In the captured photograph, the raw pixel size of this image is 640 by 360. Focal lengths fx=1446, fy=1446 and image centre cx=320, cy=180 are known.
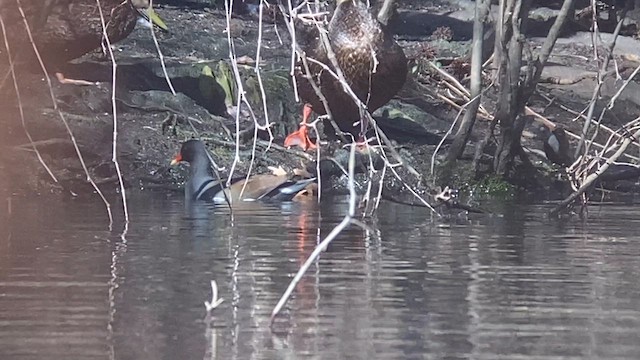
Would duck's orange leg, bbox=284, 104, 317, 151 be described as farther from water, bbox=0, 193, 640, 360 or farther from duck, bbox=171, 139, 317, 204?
water, bbox=0, 193, 640, 360

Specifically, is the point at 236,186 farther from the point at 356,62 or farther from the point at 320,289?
the point at 320,289

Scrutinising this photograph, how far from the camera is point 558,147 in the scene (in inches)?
532

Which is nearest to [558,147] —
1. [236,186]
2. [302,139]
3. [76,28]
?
[302,139]

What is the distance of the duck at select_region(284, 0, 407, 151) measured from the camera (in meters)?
12.0

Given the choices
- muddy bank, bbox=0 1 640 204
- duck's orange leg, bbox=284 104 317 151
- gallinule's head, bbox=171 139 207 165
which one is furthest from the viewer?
duck's orange leg, bbox=284 104 317 151

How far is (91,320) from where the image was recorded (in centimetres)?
531

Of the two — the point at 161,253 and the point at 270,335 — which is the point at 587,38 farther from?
the point at 270,335

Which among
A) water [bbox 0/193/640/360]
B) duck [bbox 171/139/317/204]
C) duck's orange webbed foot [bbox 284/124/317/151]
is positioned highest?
duck's orange webbed foot [bbox 284/124/317/151]

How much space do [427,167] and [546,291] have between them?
734cm

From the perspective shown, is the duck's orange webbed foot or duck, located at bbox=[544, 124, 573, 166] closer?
duck, located at bbox=[544, 124, 573, 166]

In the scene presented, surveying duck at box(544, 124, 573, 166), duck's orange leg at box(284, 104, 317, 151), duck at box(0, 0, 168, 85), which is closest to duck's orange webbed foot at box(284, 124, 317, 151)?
duck's orange leg at box(284, 104, 317, 151)

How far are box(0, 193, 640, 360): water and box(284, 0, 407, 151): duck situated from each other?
245 cm

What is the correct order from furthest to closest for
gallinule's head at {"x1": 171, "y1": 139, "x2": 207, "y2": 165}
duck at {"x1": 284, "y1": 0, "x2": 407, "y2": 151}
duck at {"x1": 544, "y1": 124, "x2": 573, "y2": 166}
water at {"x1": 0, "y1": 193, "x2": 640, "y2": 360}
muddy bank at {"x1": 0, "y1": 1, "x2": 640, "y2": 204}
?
duck at {"x1": 544, "y1": 124, "x2": 573, "y2": 166}, muddy bank at {"x1": 0, "y1": 1, "x2": 640, "y2": 204}, gallinule's head at {"x1": 171, "y1": 139, "x2": 207, "y2": 165}, duck at {"x1": 284, "y1": 0, "x2": 407, "y2": 151}, water at {"x1": 0, "y1": 193, "x2": 640, "y2": 360}

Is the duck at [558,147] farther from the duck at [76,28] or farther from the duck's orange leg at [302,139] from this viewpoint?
the duck at [76,28]
